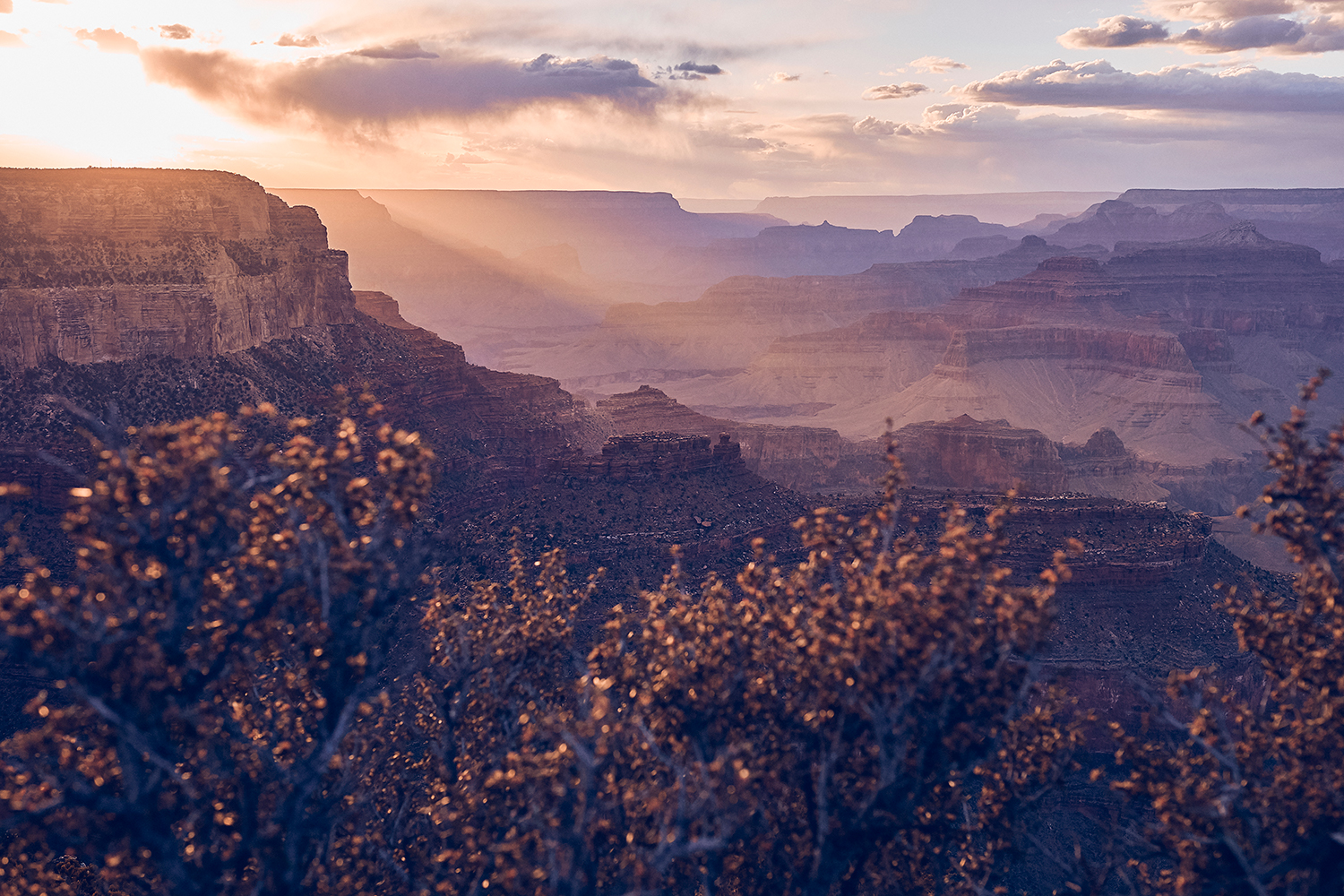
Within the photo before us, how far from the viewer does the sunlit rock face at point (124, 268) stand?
52031mm

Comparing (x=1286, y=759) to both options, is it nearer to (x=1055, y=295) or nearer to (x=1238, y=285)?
(x=1055, y=295)

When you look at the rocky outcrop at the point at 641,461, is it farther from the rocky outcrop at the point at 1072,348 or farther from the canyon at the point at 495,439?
the rocky outcrop at the point at 1072,348

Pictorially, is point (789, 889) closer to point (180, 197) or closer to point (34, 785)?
point (34, 785)

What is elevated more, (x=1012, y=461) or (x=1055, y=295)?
(x=1055, y=295)

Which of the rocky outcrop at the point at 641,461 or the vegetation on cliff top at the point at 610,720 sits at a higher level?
the vegetation on cliff top at the point at 610,720

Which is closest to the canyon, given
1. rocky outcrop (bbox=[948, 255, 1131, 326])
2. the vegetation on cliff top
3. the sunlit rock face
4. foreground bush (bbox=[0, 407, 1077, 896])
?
the sunlit rock face

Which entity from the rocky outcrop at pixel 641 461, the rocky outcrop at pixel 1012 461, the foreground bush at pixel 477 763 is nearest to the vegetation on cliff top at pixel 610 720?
the foreground bush at pixel 477 763

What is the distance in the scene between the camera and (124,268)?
2186 inches

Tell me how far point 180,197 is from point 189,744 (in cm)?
5398

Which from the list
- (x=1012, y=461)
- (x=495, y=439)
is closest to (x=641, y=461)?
(x=495, y=439)

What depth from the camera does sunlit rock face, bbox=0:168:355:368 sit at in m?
52.0

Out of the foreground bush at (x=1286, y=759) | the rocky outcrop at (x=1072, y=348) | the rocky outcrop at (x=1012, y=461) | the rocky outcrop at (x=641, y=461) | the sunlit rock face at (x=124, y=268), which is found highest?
the sunlit rock face at (x=124, y=268)

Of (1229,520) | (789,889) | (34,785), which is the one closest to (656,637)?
(789,889)

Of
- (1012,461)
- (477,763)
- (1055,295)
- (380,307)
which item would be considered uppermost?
(380,307)
